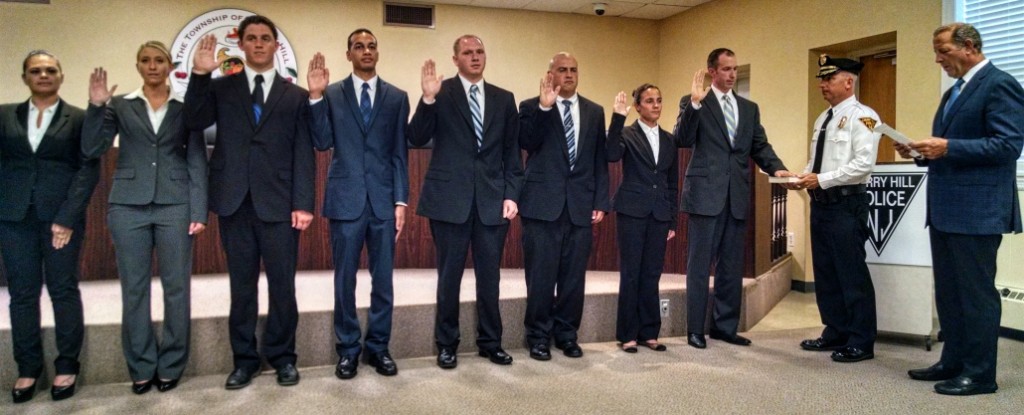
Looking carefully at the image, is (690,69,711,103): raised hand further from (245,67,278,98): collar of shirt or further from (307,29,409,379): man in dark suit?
(245,67,278,98): collar of shirt

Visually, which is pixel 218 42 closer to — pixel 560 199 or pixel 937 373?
pixel 560 199

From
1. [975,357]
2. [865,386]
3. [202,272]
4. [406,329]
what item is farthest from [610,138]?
[202,272]

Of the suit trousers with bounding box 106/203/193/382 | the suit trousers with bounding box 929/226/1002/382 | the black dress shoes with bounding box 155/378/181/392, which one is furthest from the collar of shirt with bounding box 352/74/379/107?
the suit trousers with bounding box 929/226/1002/382

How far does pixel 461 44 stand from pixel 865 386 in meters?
2.40

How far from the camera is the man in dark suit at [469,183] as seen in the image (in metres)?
3.43

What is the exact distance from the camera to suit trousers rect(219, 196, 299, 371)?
3.12 metres

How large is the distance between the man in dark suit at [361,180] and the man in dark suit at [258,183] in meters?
0.12

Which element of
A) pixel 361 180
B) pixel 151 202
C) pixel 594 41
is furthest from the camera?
pixel 594 41

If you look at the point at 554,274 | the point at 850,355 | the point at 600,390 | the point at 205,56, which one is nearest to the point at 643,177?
the point at 554,274

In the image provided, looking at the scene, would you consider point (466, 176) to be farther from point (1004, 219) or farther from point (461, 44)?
point (1004, 219)

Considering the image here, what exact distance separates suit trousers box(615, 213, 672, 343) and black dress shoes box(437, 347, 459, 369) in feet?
3.19

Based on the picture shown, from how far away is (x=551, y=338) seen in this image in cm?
395

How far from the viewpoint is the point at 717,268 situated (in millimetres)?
4156

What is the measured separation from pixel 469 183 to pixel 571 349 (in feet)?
3.42
